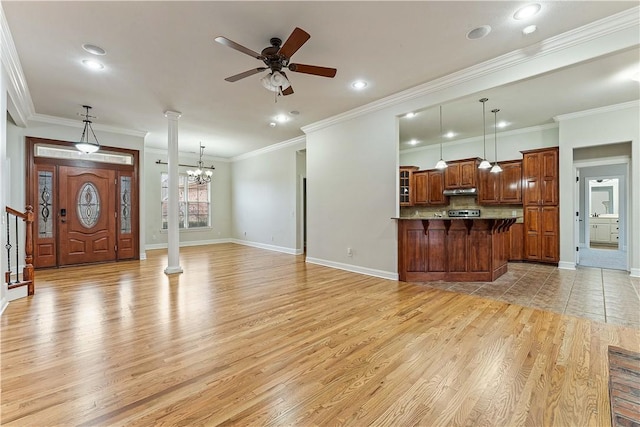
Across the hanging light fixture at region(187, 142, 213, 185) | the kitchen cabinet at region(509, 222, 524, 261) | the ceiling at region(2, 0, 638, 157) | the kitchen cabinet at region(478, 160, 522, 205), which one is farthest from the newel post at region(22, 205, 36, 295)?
the kitchen cabinet at region(509, 222, 524, 261)

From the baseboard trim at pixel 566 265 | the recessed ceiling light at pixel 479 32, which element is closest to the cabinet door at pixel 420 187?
the baseboard trim at pixel 566 265

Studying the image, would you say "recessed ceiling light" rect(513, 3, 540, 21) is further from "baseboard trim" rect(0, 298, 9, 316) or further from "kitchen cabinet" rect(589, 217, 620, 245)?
"kitchen cabinet" rect(589, 217, 620, 245)

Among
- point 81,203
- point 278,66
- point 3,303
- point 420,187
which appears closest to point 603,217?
point 420,187

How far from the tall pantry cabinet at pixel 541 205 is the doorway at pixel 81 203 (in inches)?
365

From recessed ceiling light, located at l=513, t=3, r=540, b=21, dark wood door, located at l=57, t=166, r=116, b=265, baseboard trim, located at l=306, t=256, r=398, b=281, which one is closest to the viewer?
recessed ceiling light, located at l=513, t=3, r=540, b=21

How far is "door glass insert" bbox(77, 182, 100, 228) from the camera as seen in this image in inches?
246

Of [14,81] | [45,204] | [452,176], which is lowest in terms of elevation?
[45,204]

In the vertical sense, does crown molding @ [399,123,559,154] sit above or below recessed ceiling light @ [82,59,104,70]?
below

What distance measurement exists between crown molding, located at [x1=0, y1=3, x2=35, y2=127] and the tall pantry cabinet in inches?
338

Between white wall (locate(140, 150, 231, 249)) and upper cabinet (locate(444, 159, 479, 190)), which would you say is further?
white wall (locate(140, 150, 231, 249))

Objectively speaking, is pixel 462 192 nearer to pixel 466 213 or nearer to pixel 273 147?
pixel 466 213

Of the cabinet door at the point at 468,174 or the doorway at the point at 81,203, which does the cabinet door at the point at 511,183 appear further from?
the doorway at the point at 81,203

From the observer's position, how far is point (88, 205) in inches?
249

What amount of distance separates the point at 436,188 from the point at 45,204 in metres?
9.17
